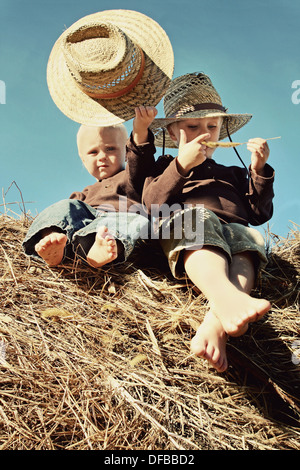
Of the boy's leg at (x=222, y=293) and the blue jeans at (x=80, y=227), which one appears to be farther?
the blue jeans at (x=80, y=227)

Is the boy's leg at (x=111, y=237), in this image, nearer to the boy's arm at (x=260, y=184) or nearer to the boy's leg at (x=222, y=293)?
the boy's leg at (x=222, y=293)

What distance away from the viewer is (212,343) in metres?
1.77

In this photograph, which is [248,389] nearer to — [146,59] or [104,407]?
[104,407]

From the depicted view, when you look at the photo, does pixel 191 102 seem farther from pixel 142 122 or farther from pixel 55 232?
pixel 55 232

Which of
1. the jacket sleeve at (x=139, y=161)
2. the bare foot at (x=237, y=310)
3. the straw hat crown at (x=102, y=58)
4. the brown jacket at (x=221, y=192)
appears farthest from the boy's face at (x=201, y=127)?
the bare foot at (x=237, y=310)

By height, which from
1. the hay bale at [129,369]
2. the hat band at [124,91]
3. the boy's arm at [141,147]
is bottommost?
the hay bale at [129,369]

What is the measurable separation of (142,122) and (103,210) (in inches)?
25.4

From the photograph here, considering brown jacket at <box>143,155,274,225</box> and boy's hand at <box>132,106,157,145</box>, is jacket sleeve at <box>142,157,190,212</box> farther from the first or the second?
boy's hand at <box>132,106,157,145</box>

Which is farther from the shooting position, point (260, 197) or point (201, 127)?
point (201, 127)

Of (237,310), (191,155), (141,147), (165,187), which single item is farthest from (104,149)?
(237,310)

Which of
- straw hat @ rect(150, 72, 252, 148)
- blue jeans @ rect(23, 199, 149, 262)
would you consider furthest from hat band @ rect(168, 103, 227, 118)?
blue jeans @ rect(23, 199, 149, 262)

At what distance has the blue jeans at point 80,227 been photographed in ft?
7.72

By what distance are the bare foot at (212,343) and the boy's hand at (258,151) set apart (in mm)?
1151

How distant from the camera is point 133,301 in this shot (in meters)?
2.19
